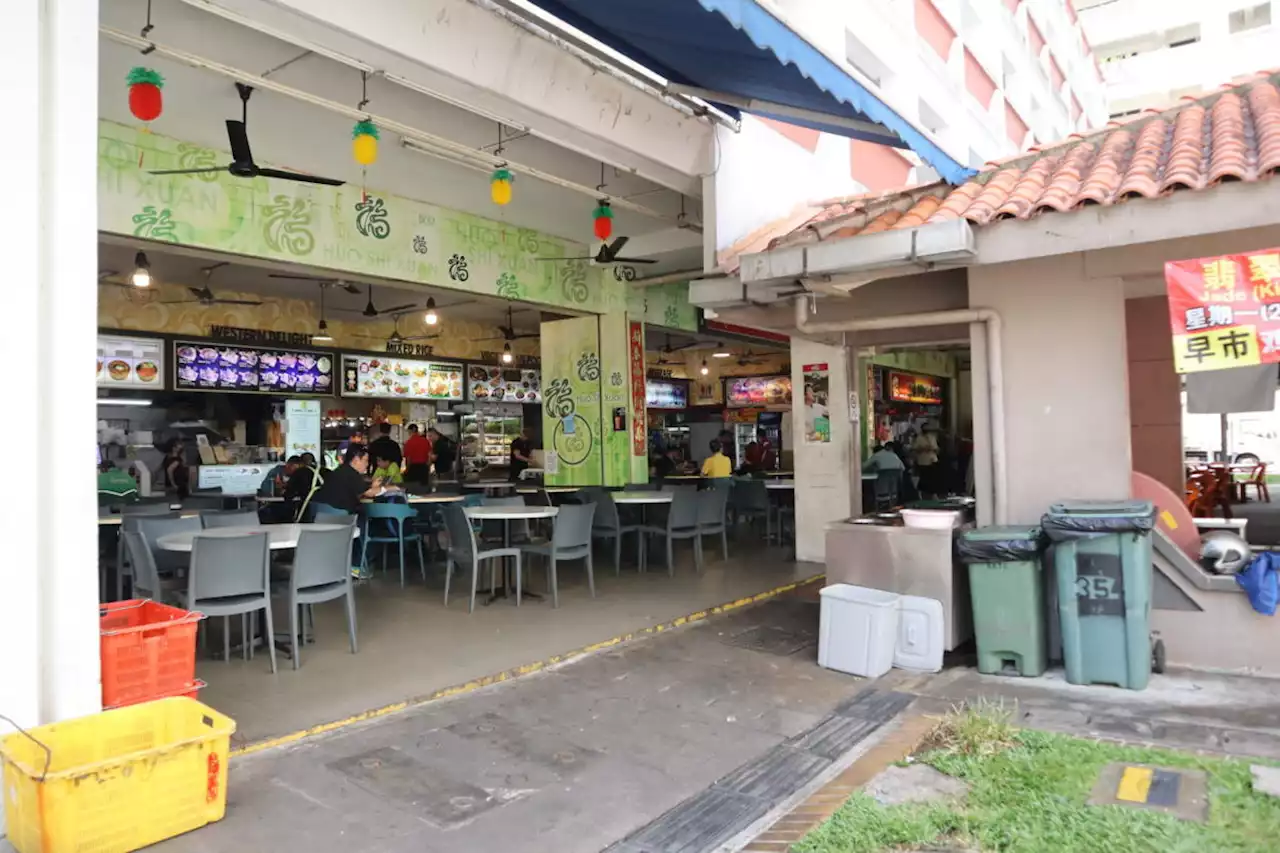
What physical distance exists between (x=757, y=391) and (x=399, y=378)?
8886mm

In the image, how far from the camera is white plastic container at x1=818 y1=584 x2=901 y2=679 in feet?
16.6

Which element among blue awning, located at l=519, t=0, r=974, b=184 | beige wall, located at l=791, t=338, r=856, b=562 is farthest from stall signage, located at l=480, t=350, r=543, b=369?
blue awning, located at l=519, t=0, r=974, b=184

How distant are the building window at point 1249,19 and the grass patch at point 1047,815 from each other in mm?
25990

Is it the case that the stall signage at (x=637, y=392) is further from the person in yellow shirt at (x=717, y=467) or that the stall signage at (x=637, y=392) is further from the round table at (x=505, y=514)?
the round table at (x=505, y=514)

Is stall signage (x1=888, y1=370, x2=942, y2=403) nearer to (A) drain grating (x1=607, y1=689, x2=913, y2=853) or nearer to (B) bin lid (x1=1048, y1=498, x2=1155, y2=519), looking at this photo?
(B) bin lid (x1=1048, y1=498, x2=1155, y2=519)

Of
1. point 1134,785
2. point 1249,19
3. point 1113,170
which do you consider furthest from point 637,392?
point 1249,19

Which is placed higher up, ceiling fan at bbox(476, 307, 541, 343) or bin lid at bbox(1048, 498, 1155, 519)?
ceiling fan at bbox(476, 307, 541, 343)

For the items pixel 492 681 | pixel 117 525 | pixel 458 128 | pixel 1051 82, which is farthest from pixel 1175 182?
pixel 1051 82

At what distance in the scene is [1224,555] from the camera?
4.97 meters

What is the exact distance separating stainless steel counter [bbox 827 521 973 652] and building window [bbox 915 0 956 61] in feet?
25.2

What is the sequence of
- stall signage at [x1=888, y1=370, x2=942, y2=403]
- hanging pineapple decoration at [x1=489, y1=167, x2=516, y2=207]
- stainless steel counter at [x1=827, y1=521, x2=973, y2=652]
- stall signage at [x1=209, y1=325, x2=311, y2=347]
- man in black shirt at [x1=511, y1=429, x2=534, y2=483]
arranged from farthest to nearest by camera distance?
stall signage at [x1=888, y1=370, x2=942, y2=403], man in black shirt at [x1=511, y1=429, x2=534, y2=483], stall signage at [x1=209, y1=325, x2=311, y2=347], hanging pineapple decoration at [x1=489, y1=167, x2=516, y2=207], stainless steel counter at [x1=827, y1=521, x2=973, y2=652]

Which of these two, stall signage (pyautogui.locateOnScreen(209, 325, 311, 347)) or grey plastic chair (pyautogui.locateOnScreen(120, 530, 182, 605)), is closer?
grey plastic chair (pyautogui.locateOnScreen(120, 530, 182, 605))

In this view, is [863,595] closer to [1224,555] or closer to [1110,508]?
[1110,508]

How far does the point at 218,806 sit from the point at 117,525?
452 cm
